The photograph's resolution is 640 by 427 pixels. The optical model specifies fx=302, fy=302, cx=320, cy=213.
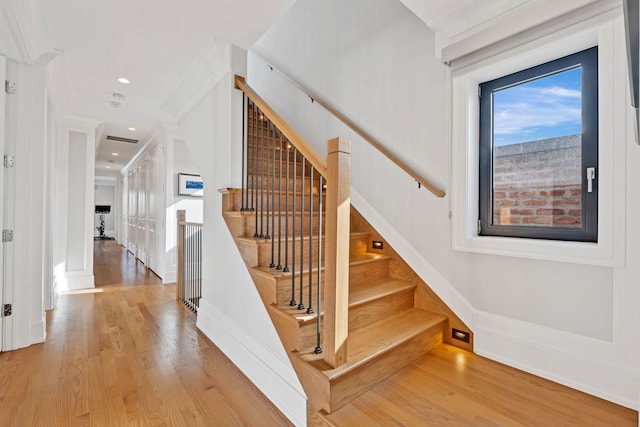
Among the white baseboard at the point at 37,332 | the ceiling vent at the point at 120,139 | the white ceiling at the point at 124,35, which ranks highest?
the ceiling vent at the point at 120,139

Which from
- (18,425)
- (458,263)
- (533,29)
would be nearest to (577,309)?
(458,263)

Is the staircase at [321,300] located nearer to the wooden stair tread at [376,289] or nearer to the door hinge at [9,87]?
the wooden stair tread at [376,289]

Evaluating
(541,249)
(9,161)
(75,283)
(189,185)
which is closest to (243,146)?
(9,161)

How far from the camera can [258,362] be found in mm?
1904

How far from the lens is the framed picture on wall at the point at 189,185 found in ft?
16.1

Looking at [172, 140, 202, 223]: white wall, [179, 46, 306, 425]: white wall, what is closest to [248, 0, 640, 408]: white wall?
[179, 46, 306, 425]: white wall

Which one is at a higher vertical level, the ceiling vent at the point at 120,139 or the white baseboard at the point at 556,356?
the ceiling vent at the point at 120,139

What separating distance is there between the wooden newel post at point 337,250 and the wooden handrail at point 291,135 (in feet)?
0.28

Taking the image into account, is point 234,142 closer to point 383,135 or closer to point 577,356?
point 383,135

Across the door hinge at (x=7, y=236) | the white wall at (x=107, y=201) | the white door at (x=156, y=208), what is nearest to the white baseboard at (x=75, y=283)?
the white door at (x=156, y=208)

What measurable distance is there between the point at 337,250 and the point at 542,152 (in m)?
1.48

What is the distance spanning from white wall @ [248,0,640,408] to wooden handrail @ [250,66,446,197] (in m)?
0.06

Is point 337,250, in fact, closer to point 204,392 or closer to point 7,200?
point 204,392

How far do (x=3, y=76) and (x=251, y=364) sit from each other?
2.82m
